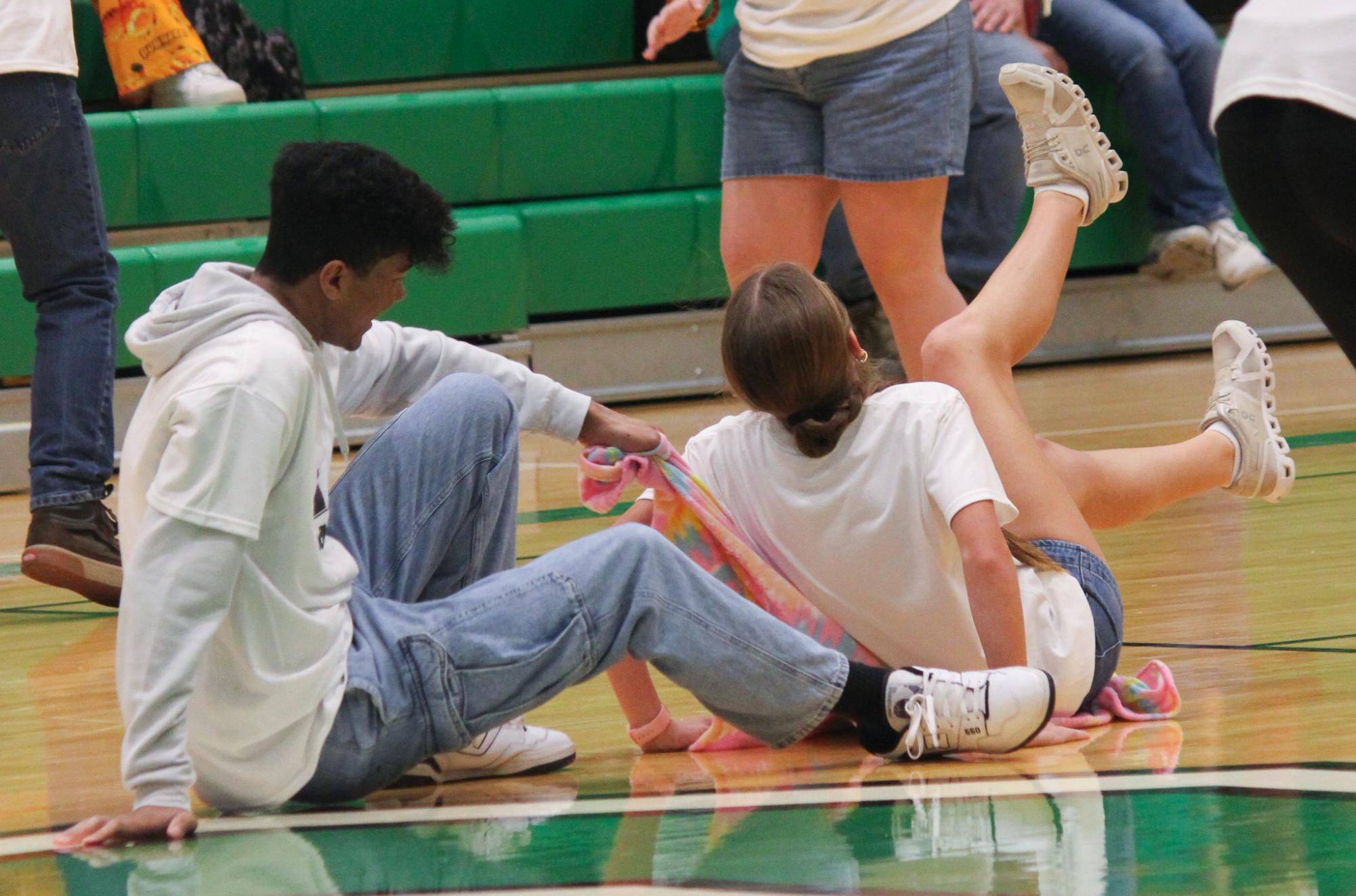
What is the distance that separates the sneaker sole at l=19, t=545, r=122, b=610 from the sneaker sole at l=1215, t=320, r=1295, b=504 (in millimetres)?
1467

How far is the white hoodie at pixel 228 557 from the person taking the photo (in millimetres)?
1379

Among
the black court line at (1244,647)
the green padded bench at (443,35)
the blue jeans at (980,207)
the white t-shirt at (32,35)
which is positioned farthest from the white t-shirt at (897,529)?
the green padded bench at (443,35)

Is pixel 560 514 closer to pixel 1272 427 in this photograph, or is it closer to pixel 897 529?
pixel 1272 427

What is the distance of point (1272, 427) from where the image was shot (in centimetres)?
238

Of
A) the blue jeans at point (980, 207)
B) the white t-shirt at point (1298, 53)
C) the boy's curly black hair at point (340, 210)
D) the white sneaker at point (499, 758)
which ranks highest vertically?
the white t-shirt at point (1298, 53)

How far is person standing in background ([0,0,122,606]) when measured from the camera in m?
2.46

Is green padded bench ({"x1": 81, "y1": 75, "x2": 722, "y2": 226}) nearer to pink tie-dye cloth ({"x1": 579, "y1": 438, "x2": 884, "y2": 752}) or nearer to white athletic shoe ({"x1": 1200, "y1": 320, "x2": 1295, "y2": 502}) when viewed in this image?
white athletic shoe ({"x1": 1200, "y1": 320, "x2": 1295, "y2": 502})

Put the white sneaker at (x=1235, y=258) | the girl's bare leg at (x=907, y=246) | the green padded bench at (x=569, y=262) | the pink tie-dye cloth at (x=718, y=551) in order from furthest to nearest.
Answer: the white sneaker at (x=1235, y=258), the green padded bench at (x=569, y=262), the girl's bare leg at (x=907, y=246), the pink tie-dye cloth at (x=718, y=551)

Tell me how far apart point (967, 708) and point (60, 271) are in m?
1.50

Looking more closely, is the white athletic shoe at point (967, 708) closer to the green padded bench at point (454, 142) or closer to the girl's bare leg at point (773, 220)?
the girl's bare leg at point (773, 220)

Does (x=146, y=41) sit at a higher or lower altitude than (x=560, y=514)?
higher

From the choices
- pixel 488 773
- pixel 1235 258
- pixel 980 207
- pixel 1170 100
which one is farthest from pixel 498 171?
pixel 488 773

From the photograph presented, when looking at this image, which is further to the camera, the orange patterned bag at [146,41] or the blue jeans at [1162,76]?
the blue jeans at [1162,76]

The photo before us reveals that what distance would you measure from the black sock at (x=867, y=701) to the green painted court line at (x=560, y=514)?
138cm
